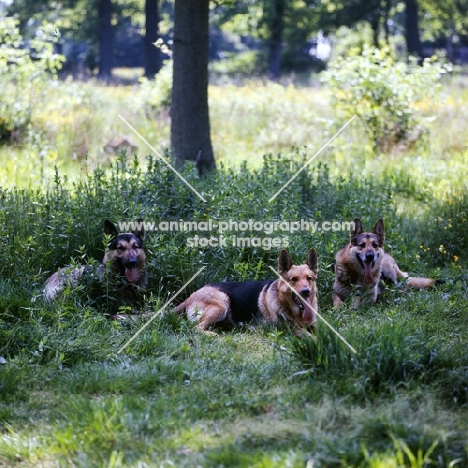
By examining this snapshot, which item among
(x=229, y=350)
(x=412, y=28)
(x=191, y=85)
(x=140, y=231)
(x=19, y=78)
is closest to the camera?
(x=229, y=350)

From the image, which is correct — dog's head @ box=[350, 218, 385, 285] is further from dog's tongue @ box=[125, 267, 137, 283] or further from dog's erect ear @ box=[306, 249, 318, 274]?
dog's tongue @ box=[125, 267, 137, 283]

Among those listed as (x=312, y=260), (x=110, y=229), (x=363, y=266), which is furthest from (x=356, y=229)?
(x=110, y=229)

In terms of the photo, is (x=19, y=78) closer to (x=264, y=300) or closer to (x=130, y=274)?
(x=130, y=274)

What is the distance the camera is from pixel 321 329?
5.32m

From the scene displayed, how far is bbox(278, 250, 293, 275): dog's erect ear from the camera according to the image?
689cm

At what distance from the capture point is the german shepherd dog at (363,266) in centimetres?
759

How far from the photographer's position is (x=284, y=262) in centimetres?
696

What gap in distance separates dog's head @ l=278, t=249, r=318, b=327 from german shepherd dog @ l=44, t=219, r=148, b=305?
1681mm

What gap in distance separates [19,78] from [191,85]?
5.23 m

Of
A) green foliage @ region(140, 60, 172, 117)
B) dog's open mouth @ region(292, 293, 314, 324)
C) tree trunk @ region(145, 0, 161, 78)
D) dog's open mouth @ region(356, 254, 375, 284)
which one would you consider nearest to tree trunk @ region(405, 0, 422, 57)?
tree trunk @ region(145, 0, 161, 78)

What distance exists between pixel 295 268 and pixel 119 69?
48912 millimetres

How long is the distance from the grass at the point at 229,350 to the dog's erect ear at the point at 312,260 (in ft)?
1.69

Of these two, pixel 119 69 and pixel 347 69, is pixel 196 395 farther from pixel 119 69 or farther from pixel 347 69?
pixel 119 69

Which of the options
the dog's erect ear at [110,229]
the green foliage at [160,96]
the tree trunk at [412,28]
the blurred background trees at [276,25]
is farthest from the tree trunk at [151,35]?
the dog's erect ear at [110,229]
